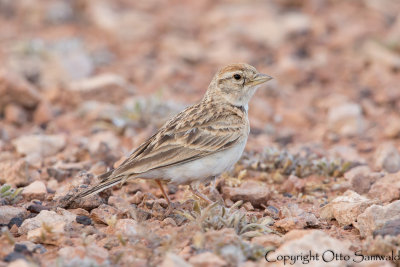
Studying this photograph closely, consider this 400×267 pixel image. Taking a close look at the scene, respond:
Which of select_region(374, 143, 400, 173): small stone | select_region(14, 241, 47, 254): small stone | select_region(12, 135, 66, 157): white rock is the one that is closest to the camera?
select_region(14, 241, 47, 254): small stone

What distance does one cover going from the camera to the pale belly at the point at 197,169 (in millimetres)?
5965

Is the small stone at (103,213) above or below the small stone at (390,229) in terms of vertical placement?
above

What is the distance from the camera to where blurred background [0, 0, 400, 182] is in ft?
30.6

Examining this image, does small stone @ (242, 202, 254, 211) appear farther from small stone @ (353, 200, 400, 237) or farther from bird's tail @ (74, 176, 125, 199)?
bird's tail @ (74, 176, 125, 199)

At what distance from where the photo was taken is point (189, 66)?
12461mm

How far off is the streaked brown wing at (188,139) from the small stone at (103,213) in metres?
0.40

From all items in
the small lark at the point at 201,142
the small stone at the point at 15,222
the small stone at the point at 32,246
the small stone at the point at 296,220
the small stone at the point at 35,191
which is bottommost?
the small stone at the point at 296,220

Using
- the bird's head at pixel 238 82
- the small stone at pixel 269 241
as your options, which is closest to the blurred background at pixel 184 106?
the small stone at pixel 269 241

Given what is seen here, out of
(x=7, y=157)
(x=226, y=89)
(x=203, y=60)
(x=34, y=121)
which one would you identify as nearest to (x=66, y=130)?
(x=34, y=121)

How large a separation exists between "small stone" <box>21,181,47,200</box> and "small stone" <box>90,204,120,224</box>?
2.51 ft

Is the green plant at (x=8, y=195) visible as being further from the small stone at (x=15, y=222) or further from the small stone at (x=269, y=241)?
the small stone at (x=269, y=241)

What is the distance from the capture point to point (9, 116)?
933 centimetres

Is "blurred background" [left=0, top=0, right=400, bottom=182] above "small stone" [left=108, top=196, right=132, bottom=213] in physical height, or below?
above

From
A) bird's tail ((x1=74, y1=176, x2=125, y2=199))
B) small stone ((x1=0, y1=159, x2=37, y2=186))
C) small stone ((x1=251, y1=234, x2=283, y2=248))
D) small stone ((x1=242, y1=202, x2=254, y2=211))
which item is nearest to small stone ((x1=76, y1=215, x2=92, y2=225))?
bird's tail ((x1=74, y1=176, x2=125, y2=199))
